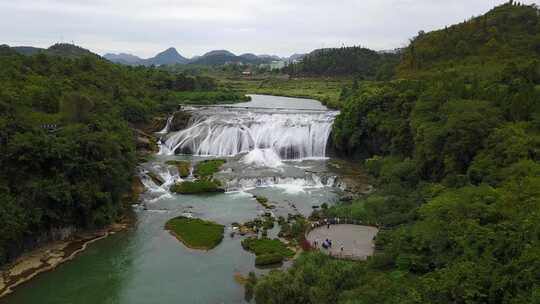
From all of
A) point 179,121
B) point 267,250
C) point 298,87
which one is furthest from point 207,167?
point 298,87

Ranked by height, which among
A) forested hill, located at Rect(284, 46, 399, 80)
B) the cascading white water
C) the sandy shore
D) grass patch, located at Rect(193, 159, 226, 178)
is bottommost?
the sandy shore

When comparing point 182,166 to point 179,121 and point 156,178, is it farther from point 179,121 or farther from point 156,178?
point 179,121


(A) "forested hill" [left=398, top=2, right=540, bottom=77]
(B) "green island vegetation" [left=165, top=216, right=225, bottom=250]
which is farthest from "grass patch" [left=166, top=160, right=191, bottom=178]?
(A) "forested hill" [left=398, top=2, right=540, bottom=77]

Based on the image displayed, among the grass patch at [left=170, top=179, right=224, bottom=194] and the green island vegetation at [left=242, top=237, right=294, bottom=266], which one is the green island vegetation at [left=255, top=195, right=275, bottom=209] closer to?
the grass patch at [left=170, top=179, right=224, bottom=194]

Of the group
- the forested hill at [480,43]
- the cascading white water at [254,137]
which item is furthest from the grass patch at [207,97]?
the forested hill at [480,43]

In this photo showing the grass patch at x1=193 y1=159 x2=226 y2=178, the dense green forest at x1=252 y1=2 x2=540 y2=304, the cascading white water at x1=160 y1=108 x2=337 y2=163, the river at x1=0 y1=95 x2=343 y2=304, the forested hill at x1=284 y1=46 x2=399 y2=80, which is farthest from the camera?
the forested hill at x1=284 y1=46 x2=399 y2=80

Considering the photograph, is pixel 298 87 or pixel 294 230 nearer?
pixel 294 230

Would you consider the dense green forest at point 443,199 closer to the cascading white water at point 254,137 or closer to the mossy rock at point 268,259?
the cascading white water at point 254,137
